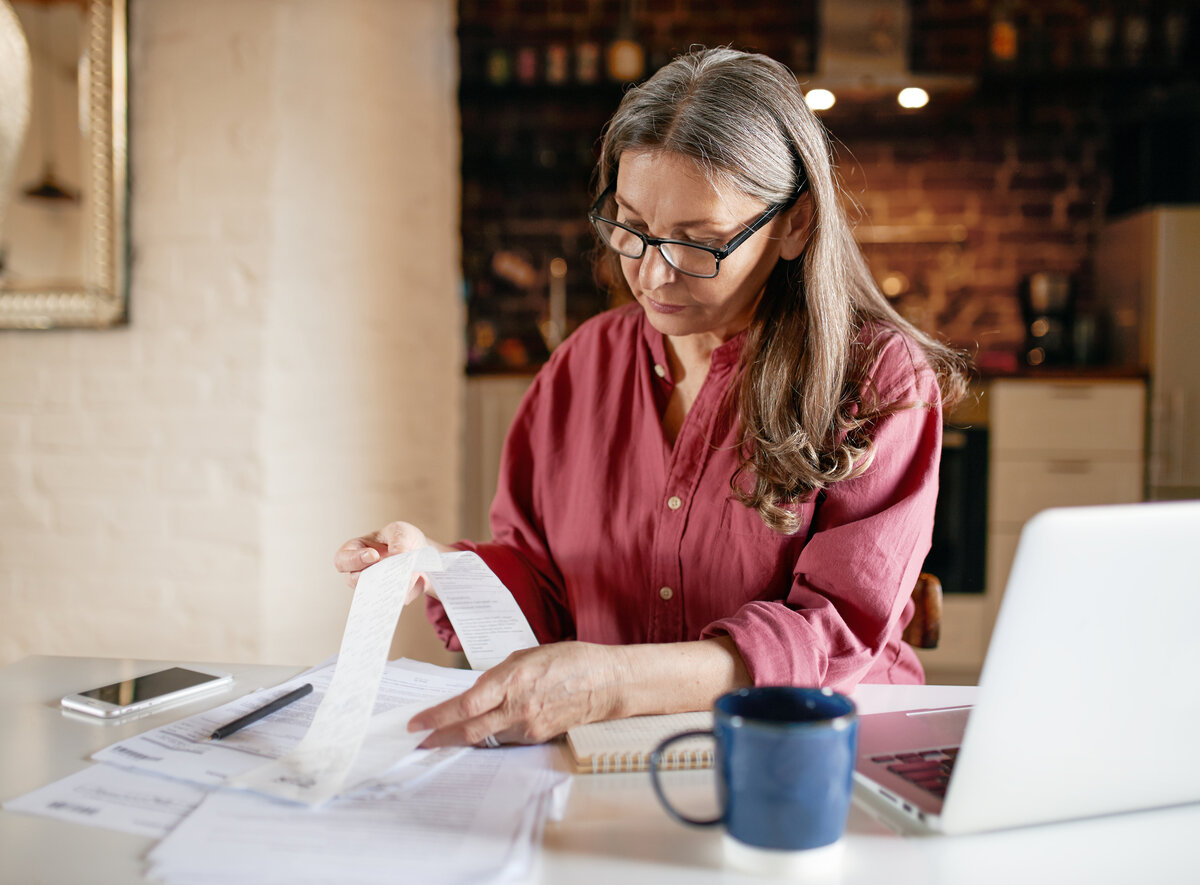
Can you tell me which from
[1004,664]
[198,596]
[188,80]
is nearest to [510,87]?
[188,80]

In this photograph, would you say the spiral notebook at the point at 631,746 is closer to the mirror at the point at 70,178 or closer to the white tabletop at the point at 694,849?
the white tabletop at the point at 694,849

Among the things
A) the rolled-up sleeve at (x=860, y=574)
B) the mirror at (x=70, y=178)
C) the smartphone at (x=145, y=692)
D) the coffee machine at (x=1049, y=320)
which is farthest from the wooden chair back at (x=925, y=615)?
the coffee machine at (x=1049, y=320)

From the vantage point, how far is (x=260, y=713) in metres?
0.82

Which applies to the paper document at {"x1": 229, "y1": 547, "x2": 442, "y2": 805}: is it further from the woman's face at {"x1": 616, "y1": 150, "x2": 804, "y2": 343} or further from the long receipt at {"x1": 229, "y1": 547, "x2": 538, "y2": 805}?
the woman's face at {"x1": 616, "y1": 150, "x2": 804, "y2": 343}

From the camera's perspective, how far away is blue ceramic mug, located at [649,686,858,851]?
542mm

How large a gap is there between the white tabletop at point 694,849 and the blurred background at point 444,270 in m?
0.90

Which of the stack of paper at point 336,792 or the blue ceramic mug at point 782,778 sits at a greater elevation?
the blue ceramic mug at point 782,778

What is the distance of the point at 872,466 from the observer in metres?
1.03

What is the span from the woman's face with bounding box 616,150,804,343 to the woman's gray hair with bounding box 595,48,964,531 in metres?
0.02

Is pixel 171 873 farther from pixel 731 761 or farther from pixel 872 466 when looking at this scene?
pixel 872 466

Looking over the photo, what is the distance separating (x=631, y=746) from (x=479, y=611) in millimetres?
352

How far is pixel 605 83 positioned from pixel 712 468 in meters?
2.75

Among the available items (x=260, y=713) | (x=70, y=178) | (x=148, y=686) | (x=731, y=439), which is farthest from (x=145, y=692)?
(x=70, y=178)

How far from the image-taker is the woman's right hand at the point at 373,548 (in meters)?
1.01
